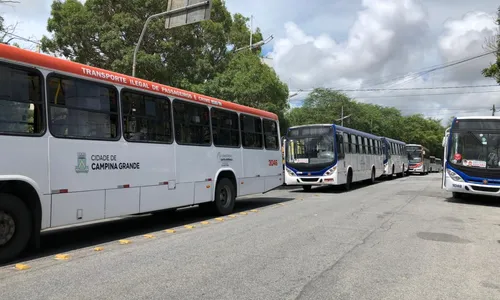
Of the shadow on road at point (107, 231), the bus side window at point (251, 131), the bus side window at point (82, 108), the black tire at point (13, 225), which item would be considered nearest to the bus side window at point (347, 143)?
the bus side window at point (251, 131)

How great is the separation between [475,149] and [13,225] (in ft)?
43.1

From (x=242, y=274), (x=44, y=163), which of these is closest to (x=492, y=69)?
(x=242, y=274)

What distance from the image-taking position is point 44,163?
6074mm

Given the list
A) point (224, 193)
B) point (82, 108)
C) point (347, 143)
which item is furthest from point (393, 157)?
point (82, 108)

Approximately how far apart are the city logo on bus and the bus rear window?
768 mm

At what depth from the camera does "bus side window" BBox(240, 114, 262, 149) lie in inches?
456

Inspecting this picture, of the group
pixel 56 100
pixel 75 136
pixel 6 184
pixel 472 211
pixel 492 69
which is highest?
pixel 492 69

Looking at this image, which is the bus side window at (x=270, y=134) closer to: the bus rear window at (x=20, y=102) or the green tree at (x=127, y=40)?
the bus rear window at (x=20, y=102)

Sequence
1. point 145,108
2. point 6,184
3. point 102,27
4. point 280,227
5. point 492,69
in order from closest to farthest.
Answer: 1. point 6,184
2. point 145,108
3. point 280,227
4. point 492,69
5. point 102,27

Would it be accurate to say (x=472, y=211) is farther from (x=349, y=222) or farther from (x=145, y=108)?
(x=145, y=108)

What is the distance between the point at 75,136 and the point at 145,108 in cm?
178

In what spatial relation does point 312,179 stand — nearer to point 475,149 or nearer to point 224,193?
point 475,149

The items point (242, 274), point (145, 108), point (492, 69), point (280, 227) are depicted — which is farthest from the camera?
point (492, 69)

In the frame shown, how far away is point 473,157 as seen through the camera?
43.9 ft
